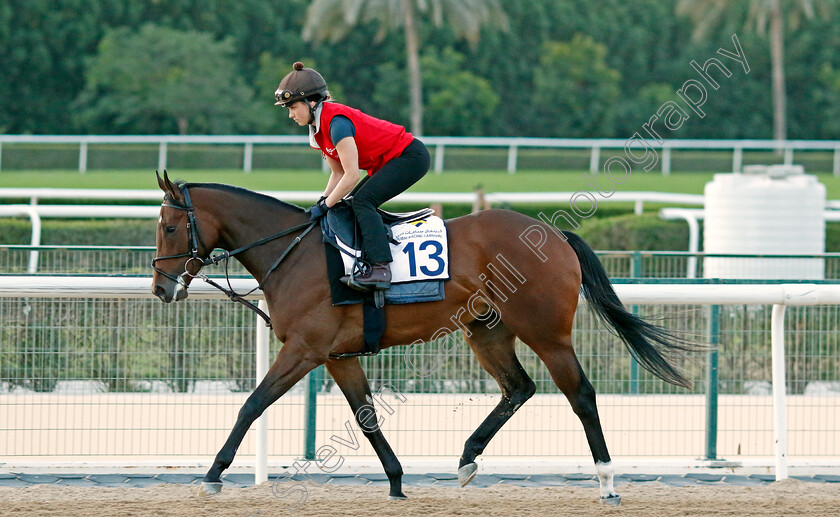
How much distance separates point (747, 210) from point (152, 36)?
2446 cm

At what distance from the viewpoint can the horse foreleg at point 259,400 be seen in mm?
4492

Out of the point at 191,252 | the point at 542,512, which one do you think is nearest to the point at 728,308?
the point at 542,512

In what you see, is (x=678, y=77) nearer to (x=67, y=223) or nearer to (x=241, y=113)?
(x=241, y=113)

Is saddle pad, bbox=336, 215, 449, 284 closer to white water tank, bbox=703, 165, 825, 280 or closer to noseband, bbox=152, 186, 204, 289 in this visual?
noseband, bbox=152, 186, 204, 289

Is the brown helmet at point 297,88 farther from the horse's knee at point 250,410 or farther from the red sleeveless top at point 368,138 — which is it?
the horse's knee at point 250,410

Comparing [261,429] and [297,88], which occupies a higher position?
[297,88]

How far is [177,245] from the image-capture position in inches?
187

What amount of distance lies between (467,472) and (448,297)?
0.88m

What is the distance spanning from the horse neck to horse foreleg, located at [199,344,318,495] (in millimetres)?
471

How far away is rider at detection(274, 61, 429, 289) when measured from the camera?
473 cm

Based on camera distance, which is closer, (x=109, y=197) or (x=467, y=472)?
(x=467, y=472)

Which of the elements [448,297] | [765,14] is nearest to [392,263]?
[448,297]

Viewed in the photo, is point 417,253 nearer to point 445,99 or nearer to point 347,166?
point 347,166

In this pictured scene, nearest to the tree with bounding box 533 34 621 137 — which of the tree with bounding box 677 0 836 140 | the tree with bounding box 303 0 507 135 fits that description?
the tree with bounding box 677 0 836 140
